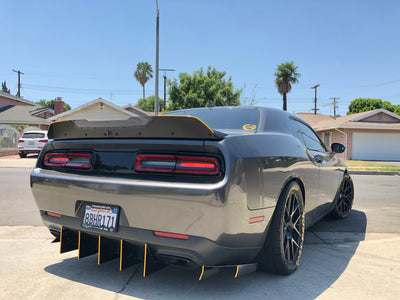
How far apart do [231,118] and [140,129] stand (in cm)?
115

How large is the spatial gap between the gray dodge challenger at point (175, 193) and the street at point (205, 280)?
0.21 metres

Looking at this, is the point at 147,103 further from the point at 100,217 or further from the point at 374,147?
the point at 100,217

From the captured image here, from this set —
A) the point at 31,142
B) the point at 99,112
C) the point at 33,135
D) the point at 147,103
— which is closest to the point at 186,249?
the point at 31,142

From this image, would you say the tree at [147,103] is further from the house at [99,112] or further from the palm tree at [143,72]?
the house at [99,112]

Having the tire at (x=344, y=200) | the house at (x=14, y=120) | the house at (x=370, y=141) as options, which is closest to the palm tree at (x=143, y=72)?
the house at (x=14, y=120)

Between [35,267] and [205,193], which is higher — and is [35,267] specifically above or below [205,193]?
below

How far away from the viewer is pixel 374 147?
2723 cm

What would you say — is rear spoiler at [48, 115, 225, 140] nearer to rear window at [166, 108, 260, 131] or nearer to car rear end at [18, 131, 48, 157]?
rear window at [166, 108, 260, 131]

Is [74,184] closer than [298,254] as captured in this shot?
Yes

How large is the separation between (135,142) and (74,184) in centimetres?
59

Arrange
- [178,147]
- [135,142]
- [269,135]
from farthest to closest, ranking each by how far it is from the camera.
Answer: [269,135] < [135,142] < [178,147]

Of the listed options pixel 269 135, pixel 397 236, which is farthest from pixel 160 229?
pixel 397 236

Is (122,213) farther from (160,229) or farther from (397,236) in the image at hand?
(397,236)

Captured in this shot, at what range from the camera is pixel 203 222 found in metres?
2.09
